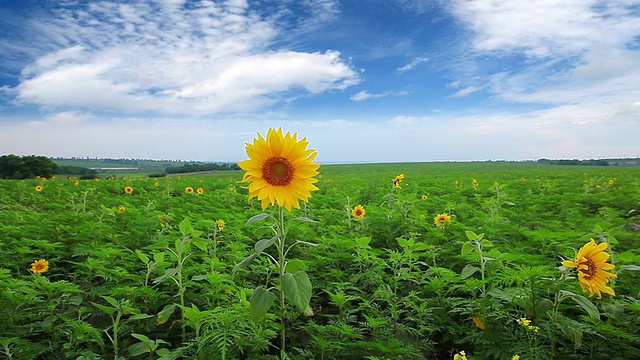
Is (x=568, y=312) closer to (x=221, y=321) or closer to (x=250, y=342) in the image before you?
(x=250, y=342)

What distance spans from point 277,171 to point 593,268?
218 centimetres

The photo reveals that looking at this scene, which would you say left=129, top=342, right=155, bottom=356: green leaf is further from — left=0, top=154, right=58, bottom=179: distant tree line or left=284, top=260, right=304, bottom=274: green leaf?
left=0, top=154, right=58, bottom=179: distant tree line

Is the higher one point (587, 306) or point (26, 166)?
point (26, 166)

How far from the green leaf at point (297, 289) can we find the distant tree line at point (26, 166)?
115 feet

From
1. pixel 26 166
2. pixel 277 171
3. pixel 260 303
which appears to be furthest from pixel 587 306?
pixel 26 166

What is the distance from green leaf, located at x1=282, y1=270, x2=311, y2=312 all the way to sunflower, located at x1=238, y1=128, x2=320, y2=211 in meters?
0.44

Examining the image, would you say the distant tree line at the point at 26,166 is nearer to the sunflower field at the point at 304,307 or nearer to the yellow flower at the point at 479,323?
the sunflower field at the point at 304,307

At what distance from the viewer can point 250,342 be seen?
2.26 meters

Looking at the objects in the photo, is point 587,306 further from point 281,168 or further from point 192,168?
point 192,168

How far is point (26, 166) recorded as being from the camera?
1190 inches

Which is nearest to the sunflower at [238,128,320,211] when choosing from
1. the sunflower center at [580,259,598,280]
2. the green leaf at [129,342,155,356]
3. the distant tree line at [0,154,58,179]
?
the green leaf at [129,342,155,356]

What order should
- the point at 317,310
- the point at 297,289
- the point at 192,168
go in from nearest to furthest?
the point at 297,289 → the point at 317,310 → the point at 192,168

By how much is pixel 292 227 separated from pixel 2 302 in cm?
272

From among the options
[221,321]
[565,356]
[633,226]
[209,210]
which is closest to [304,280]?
[221,321]
